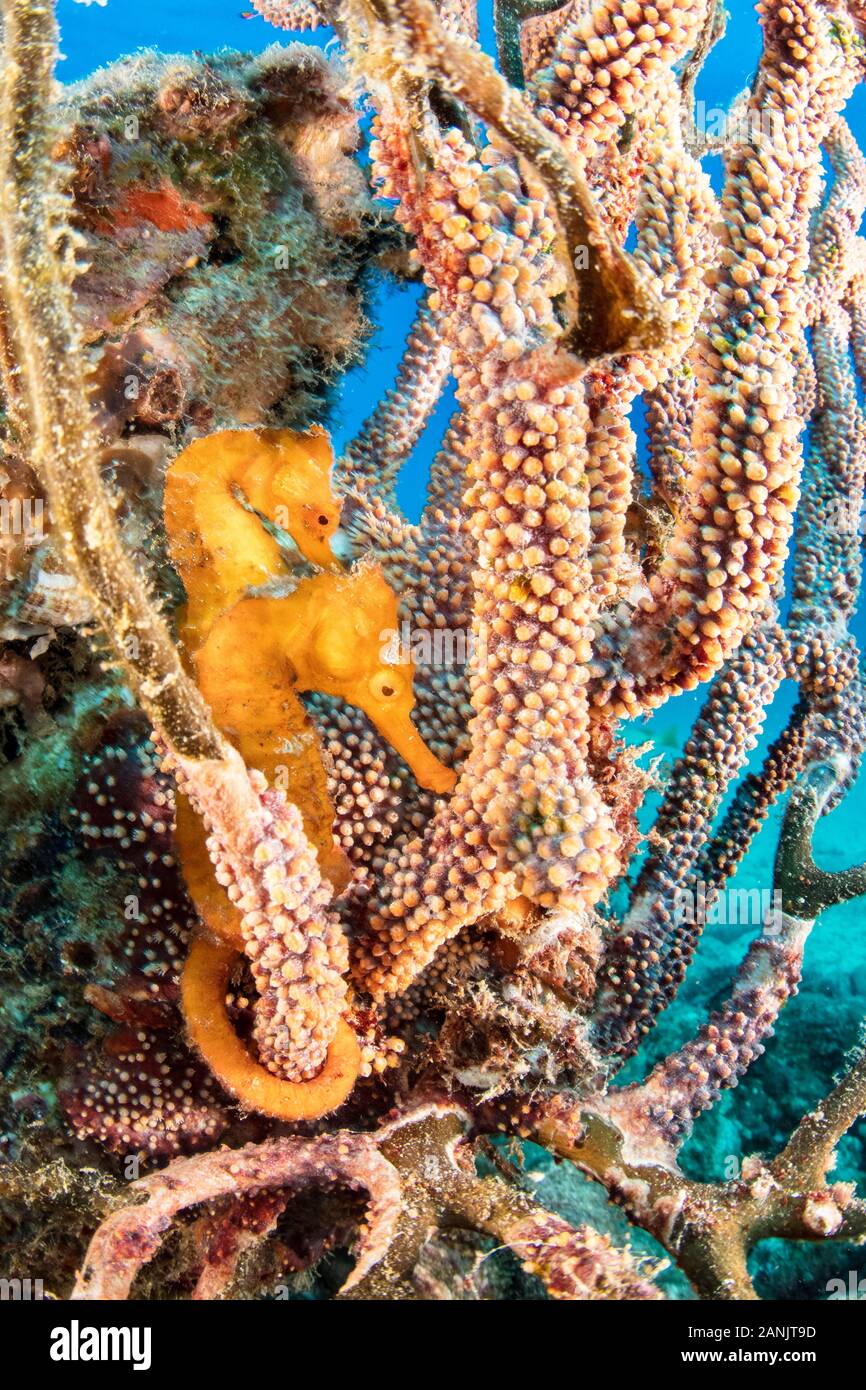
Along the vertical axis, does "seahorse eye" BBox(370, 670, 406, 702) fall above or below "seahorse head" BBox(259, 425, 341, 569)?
below

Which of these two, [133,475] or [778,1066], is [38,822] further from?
[778,1066]

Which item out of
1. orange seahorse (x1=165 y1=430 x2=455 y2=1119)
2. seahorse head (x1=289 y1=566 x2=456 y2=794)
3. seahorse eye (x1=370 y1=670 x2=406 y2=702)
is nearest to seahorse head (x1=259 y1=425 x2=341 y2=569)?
orange seahorse (x1=165 y1=430 x2=455 y2=1119)

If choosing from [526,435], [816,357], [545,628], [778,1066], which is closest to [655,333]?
[526,435]

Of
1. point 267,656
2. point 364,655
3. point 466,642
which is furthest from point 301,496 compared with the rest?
point 466,642

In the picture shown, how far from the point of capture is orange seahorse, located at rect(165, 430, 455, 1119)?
7.38 feet

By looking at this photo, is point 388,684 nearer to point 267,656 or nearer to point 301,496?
point 267,656

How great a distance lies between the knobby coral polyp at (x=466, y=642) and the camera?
5.35 ft

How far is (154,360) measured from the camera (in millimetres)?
3219

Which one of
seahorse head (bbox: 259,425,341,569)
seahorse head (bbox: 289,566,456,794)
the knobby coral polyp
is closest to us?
the knobby coral polyp

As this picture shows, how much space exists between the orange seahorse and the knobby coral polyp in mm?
11

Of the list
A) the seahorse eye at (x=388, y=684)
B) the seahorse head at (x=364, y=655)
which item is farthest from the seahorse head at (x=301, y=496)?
the seahorse eye at (x=388, y=684)

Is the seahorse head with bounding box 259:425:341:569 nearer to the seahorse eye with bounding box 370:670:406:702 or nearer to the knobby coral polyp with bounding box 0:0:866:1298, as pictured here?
the knobby coral polyp with bounding box 0:0:866:1298

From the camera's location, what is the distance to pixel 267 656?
2.36 meters

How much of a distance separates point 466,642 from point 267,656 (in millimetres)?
839
